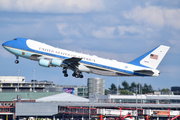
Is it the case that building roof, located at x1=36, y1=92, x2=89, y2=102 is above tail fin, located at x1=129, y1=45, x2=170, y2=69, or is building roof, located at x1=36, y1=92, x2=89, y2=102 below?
below

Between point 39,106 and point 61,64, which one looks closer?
point 61,64

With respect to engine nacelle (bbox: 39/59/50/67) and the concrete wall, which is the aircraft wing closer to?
engine nacelle (bbox: 39/59/50/67)

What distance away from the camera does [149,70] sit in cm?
8325

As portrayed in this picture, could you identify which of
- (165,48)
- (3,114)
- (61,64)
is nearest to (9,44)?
(61,64)

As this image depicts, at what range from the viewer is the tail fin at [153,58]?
8694 centimetres

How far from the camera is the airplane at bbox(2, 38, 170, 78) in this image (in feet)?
279

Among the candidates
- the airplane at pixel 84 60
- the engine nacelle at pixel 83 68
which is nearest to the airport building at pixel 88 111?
the engine nacelle at pixel 83 68

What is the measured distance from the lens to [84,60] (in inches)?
3393

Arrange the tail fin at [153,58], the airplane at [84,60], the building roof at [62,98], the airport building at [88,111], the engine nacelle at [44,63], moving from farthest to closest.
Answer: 1. the building roof at [62,98]
2. the airport building at [88,111]
3. the tail fin at [153,58]
4. the engine nacelle at [44,63]
5. the airplane at [84,60]

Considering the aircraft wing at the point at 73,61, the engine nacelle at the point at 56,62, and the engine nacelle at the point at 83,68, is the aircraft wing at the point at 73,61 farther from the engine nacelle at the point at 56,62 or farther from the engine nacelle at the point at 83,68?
the engine nacelle at the point at 56,62

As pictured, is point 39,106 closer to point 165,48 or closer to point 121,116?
point 121,116

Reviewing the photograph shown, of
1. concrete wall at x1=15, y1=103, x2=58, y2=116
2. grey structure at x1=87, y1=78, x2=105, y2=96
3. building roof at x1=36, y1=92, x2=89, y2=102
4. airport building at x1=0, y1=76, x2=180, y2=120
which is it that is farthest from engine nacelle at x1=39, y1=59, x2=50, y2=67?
grey structure at x1=87, y1=78, x2=105, y2=96

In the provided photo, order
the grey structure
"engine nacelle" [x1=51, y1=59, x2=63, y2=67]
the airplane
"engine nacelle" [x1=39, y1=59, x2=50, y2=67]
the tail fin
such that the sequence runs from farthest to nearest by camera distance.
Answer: the grey structure → the tail fin → "engine nacelle" [x1=39, y1=59, x2=50, y2=67] → "engine nacelle" [x1=51, y1=59, x2=63, y2=67] → the airplane

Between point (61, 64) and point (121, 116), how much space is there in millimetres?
22037
